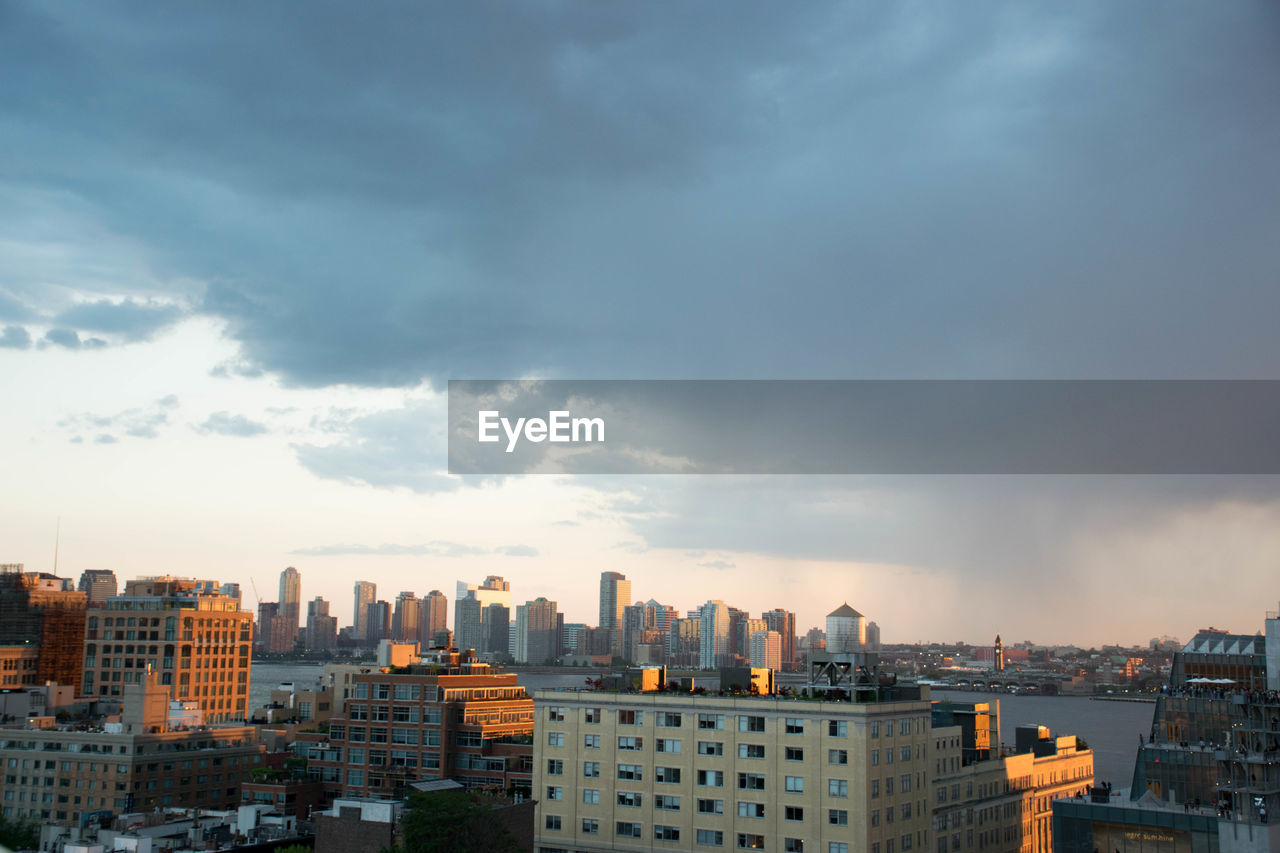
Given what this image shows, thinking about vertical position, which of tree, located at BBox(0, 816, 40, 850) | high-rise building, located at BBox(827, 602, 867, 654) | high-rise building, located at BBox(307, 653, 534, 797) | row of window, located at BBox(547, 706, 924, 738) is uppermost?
high-rise building, located at BBox(827, 602, 867, 654)

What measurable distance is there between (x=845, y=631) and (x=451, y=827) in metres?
41.3

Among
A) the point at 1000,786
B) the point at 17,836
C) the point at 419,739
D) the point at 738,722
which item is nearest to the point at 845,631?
the point at 738,722

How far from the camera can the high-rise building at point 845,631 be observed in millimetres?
94125

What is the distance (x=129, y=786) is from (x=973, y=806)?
309ft

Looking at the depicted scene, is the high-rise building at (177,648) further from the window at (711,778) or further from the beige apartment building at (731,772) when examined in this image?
the window at (711,778)

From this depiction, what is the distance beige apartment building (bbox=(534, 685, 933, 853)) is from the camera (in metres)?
79.0

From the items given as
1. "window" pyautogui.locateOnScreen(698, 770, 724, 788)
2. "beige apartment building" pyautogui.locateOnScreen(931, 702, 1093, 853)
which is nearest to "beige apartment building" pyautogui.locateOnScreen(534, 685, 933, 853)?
"window" pyautogui.locateOnScreen(698, 770, 724, 788)

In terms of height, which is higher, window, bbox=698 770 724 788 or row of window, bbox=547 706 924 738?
row of window, bbox=547 706 924 738

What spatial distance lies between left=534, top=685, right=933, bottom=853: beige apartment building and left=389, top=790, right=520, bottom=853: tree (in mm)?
17847

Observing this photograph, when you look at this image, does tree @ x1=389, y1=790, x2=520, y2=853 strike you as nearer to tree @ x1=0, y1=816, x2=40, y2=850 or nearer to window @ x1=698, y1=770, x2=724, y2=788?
window @ x1=698, y1=770, x2=724, y2=788

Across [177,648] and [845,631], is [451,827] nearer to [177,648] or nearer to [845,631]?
[845,631]

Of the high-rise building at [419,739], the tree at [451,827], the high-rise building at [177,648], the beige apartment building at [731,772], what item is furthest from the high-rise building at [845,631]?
the high-rise building at [177,648]

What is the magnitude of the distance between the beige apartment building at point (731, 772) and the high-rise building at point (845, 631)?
5206 mm

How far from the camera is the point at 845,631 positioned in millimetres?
95438
